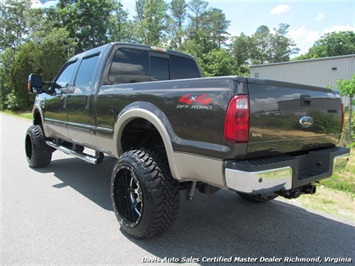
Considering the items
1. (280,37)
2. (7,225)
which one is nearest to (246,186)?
(7,225)

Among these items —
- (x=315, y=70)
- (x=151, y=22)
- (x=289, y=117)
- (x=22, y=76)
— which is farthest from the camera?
(x=151, y=22)

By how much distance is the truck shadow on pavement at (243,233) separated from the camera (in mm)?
2836

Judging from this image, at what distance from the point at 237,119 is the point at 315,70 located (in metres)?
22.8

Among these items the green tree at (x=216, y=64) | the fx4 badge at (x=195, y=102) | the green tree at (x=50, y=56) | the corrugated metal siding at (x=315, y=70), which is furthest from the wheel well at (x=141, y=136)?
the green tree at (x=216, y=64)

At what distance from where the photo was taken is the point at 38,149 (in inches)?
224

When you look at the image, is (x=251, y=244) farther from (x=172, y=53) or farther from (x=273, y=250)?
(x=172, y=53)

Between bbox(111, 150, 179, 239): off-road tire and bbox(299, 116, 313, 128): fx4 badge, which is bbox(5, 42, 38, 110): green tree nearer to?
bbox(111, 150, 179, 239): off-road tire

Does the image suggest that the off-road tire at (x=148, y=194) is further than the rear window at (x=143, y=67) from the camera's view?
No

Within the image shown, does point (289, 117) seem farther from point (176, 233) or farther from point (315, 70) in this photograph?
point (315, 70)

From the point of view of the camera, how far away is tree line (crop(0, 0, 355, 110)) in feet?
82.2

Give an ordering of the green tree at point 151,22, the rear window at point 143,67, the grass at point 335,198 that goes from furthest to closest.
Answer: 1. the green tree at point 151,22
2. the rear window at point 143,67
3. the grass at point 335,198

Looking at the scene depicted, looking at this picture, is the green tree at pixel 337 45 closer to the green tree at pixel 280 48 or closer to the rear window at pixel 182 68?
the green tree at pixel 280 48

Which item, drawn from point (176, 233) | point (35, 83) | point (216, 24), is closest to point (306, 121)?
point (176, 233)

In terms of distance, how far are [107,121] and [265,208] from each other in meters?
2.29
